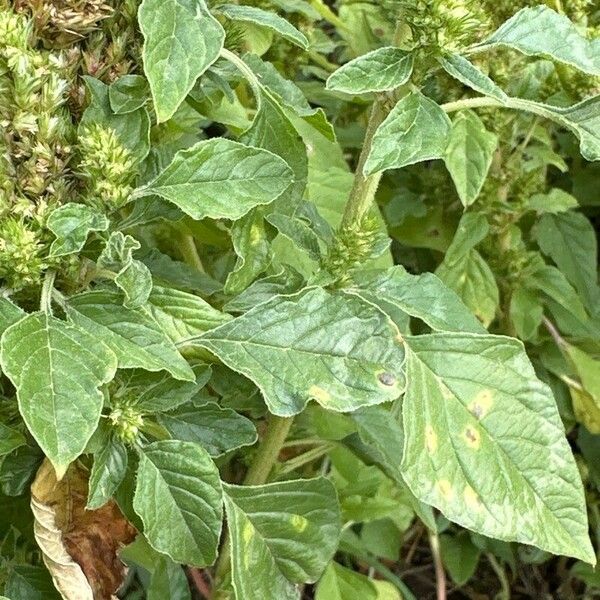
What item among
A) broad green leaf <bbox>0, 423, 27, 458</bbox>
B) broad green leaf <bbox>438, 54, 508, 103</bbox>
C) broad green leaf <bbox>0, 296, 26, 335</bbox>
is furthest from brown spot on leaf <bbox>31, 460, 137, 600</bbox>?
broad green leaf <bbox>438, 54, 508, 103</bbox>

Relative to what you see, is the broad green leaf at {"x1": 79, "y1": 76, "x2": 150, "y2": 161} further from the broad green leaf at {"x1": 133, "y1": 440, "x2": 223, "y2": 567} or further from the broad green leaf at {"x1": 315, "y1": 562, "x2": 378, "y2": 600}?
the broad green leaf at {"x1": 315, "y1": 562, "x2": 378, "y2": 600}

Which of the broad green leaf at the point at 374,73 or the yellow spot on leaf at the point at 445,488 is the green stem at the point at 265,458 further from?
the broad green leaf at the point at 374,73

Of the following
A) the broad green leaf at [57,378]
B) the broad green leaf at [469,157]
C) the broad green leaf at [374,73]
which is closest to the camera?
the broad green leaf at [57,378]

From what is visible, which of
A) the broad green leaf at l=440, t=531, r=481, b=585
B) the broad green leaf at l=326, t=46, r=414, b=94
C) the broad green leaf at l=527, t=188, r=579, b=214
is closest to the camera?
the broad green leaf at l=326, t=46, r=414, b=94

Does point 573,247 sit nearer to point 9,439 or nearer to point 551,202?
point 551,202

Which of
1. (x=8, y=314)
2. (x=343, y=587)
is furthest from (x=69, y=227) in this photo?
(x=343, y=587)

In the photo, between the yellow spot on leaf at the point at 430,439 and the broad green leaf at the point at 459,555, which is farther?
the broad green leaf at the point at 459,555

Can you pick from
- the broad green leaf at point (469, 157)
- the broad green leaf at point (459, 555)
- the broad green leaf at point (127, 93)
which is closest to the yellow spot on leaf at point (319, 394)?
the broad green leaf at point (127, 93)
